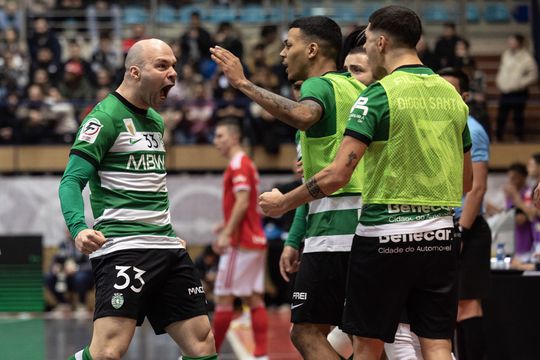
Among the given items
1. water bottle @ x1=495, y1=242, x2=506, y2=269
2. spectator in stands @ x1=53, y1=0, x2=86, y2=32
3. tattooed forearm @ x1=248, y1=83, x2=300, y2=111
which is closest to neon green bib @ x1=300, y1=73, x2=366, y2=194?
tattooed forearm @ x1=248, y1=83, x2=300, y2=111

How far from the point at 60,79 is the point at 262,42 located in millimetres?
4055

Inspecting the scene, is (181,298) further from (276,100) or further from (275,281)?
A: (275,281)

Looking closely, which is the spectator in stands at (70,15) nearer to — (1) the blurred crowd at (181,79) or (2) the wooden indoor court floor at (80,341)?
(1) the blurred crowd at (181,79)

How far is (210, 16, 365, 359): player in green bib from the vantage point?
6.71 metres

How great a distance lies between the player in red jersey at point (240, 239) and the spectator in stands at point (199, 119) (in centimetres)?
832

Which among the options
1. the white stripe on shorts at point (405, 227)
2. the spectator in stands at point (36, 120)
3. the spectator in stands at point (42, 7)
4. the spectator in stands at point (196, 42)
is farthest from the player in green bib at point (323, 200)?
the spectator in stands at point (42, 7)

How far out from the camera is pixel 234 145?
1189 cm

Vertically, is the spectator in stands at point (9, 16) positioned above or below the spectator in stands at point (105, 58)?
above

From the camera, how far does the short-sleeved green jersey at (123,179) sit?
6648mm

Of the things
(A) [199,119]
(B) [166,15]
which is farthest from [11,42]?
(A) [199,119]

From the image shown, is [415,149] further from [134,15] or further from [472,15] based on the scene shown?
[134,15]

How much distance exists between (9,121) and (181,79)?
3.43 m

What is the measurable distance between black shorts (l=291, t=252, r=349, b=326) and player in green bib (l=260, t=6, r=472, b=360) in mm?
771

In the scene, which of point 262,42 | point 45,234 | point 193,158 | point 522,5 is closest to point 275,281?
point 193,158
